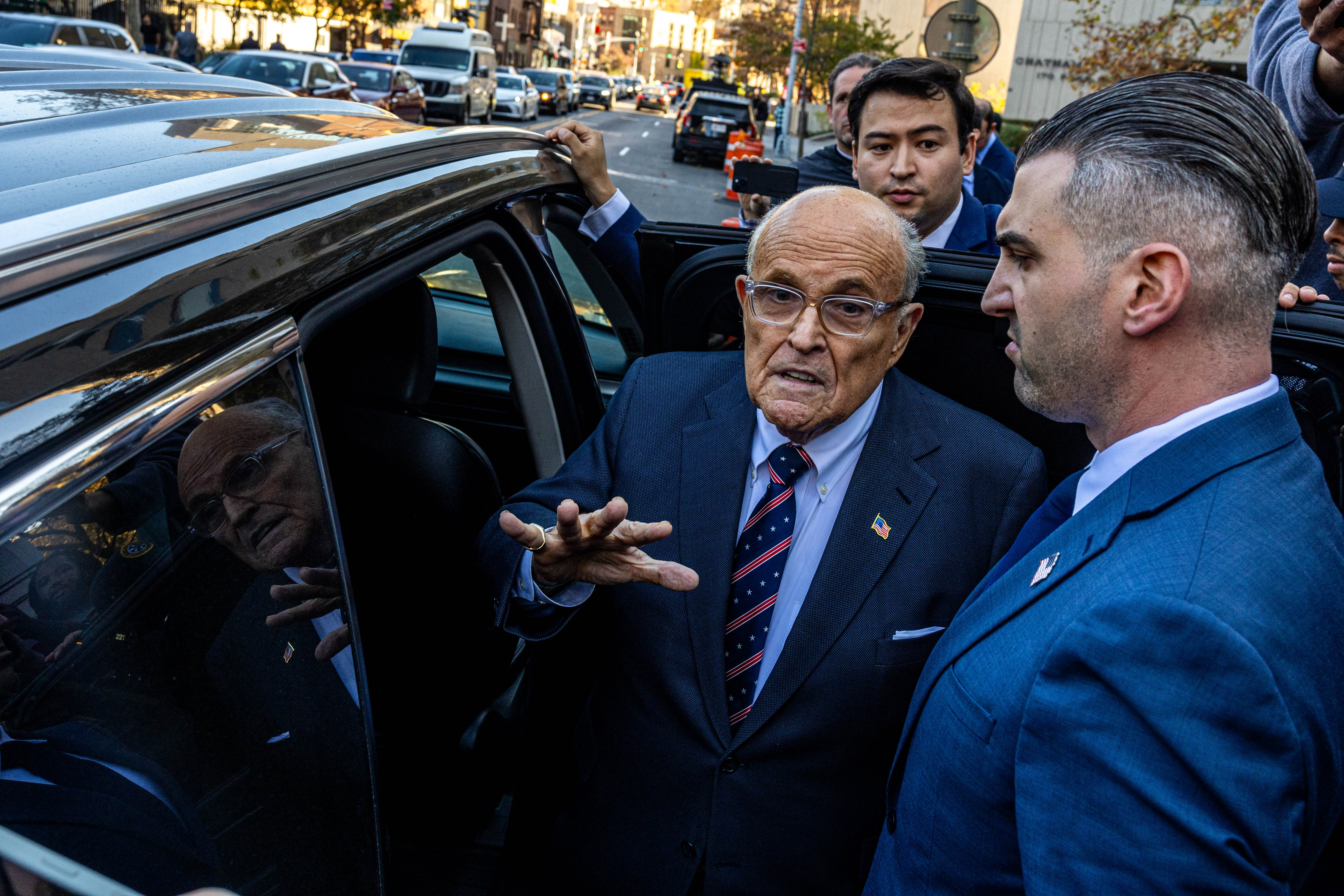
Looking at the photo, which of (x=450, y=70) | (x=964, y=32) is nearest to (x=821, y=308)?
(x=964, y=32)

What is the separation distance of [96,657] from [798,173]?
2128 mm

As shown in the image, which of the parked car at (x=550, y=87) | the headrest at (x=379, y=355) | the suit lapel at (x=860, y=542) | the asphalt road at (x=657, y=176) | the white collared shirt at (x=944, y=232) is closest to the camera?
the suit lapel at (x=860, y=542)

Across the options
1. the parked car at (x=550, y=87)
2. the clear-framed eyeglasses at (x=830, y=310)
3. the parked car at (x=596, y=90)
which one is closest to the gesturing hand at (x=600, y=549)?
the clear-framed eyeglasses at (x=830, y=310)

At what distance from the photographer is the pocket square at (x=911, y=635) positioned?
1805 mm

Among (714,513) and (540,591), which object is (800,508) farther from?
(540,591)

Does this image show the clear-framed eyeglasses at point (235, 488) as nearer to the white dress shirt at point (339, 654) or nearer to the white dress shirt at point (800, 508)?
the white dress shirt at point (339, 654)

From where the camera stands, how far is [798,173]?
2.66 m

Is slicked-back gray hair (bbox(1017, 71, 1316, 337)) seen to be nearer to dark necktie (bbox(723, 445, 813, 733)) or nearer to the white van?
dark necktie (bbox(723, 445, 813, 733))

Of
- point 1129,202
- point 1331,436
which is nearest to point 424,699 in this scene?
point 1129,202

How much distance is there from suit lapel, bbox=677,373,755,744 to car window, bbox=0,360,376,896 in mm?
676

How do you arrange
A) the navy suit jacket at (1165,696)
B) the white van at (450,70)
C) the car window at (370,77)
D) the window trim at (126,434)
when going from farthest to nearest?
the white van at (450,70)
the car window at (370,77)
the navy suit jacket at (1165,696)
the window trim at (126,434)

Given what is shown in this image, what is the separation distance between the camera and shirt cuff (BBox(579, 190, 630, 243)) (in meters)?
2.85

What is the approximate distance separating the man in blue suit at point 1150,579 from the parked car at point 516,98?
3268 cm

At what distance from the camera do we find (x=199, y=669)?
3.58 ft
